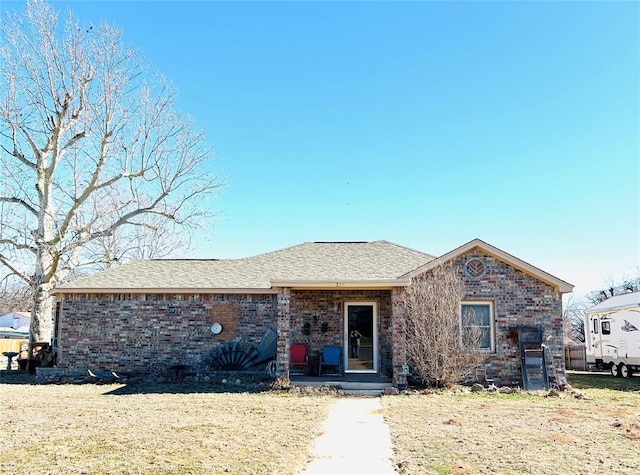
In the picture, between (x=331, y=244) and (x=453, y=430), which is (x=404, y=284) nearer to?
(x=453, y=430)

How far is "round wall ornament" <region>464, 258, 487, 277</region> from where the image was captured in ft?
41.8

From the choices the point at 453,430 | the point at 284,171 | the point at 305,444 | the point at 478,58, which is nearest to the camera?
the point at 305,444

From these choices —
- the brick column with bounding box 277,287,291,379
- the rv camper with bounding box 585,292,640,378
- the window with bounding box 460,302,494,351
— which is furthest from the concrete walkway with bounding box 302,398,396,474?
the rv camper with bounding box 585,292,640,378

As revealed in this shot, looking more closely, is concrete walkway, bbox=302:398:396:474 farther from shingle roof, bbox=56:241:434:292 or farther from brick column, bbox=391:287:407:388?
shingle roof, bbox=56:241:434:292

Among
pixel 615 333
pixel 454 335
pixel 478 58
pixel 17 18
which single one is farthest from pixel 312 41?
pixel 615 333

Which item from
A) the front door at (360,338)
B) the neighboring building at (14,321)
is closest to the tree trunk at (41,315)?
the front door at (360,338)

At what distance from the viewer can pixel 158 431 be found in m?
7.28

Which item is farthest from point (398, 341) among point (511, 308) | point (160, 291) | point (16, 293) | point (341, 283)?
point (16, 293)

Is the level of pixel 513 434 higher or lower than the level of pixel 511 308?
lower

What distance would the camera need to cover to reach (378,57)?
13.1 m

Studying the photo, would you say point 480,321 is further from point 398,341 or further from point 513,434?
point 513,434

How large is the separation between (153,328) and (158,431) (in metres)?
7.08

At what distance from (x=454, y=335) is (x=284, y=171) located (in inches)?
367

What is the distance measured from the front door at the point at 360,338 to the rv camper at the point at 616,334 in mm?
8769
